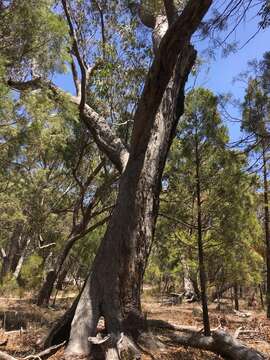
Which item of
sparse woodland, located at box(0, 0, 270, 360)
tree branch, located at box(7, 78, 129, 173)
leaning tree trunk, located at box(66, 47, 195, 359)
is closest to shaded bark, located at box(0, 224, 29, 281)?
sparse woodland, located at box(0, 0, 270, 360)

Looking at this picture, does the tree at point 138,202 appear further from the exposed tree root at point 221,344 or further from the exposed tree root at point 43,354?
the exposed tree root at point 221,344

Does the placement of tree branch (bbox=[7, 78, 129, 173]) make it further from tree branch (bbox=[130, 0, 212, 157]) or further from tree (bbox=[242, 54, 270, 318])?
tree (bbox=[242, 54, 270, 318])

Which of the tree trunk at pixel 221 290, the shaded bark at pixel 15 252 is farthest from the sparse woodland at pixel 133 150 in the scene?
the shaded bark at pixel 15 252

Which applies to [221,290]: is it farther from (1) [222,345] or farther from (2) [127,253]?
(2) [127,253]

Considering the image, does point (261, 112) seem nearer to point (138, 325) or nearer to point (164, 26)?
point (164, 26)

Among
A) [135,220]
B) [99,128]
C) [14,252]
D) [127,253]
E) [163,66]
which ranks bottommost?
[127,253]

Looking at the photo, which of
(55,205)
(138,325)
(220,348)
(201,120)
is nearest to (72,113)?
(201,120)

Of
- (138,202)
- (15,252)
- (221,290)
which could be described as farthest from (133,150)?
(15,252)

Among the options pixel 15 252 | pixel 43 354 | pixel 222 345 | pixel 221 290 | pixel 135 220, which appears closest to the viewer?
pixel 43 354

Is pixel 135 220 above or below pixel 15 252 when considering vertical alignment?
below

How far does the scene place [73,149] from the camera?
12297 millimetres

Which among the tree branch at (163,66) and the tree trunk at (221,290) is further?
the tree trunk at (221,290)

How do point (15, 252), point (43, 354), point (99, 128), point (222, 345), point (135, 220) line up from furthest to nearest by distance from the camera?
1. point (15, 252)
2. point (99, 128)
3. point (135, 220)
4. point (222, 345)
5. point (43, 354)

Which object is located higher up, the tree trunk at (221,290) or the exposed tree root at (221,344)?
the tree trunk at (221,290)
